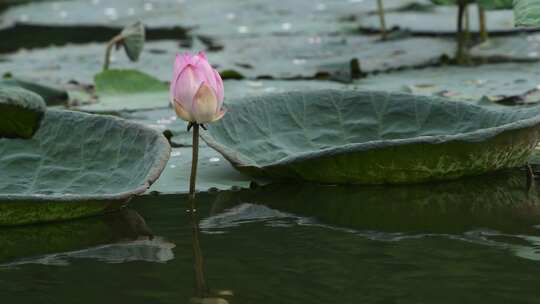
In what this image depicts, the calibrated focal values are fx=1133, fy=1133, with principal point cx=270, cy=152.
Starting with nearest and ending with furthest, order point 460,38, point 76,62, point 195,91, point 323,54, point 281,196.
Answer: point 195,91, point 281,196, point 460,38, point 323,54, point 76,62

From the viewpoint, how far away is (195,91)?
2.15 m

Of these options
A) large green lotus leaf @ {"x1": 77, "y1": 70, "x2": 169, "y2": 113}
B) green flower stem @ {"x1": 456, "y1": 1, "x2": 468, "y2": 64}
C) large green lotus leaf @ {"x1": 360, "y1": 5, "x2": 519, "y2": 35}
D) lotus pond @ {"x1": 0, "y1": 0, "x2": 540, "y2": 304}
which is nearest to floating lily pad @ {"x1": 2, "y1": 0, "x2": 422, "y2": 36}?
large green lotus leaf @ {"x1": 360, "y1": 5, "x2": 519, "y2": 35}

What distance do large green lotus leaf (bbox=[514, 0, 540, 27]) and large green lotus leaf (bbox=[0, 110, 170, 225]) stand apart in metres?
0.77

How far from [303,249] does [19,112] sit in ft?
2.78

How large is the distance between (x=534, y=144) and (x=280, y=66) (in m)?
2.01

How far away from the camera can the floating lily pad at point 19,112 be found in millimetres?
2445

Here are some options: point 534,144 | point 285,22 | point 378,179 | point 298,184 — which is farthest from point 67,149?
point 285,22

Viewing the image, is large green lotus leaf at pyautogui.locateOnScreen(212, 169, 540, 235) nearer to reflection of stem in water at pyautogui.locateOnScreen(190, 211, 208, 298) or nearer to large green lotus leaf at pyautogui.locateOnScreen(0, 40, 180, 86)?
reflection of stem in water at pyautogui.locateOnScreen(190, 211, 208, 298)

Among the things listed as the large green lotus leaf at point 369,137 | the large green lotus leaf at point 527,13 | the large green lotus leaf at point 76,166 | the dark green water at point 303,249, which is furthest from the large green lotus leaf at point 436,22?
the large green lotus leaf at point 76,166

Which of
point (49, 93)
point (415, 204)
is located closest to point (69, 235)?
point (415, 204)

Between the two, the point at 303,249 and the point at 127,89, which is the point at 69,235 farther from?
the point at 127,89

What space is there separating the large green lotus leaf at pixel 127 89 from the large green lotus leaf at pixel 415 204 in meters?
1.25

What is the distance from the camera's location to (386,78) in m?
3.89

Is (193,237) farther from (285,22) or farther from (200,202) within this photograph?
(285,22)
